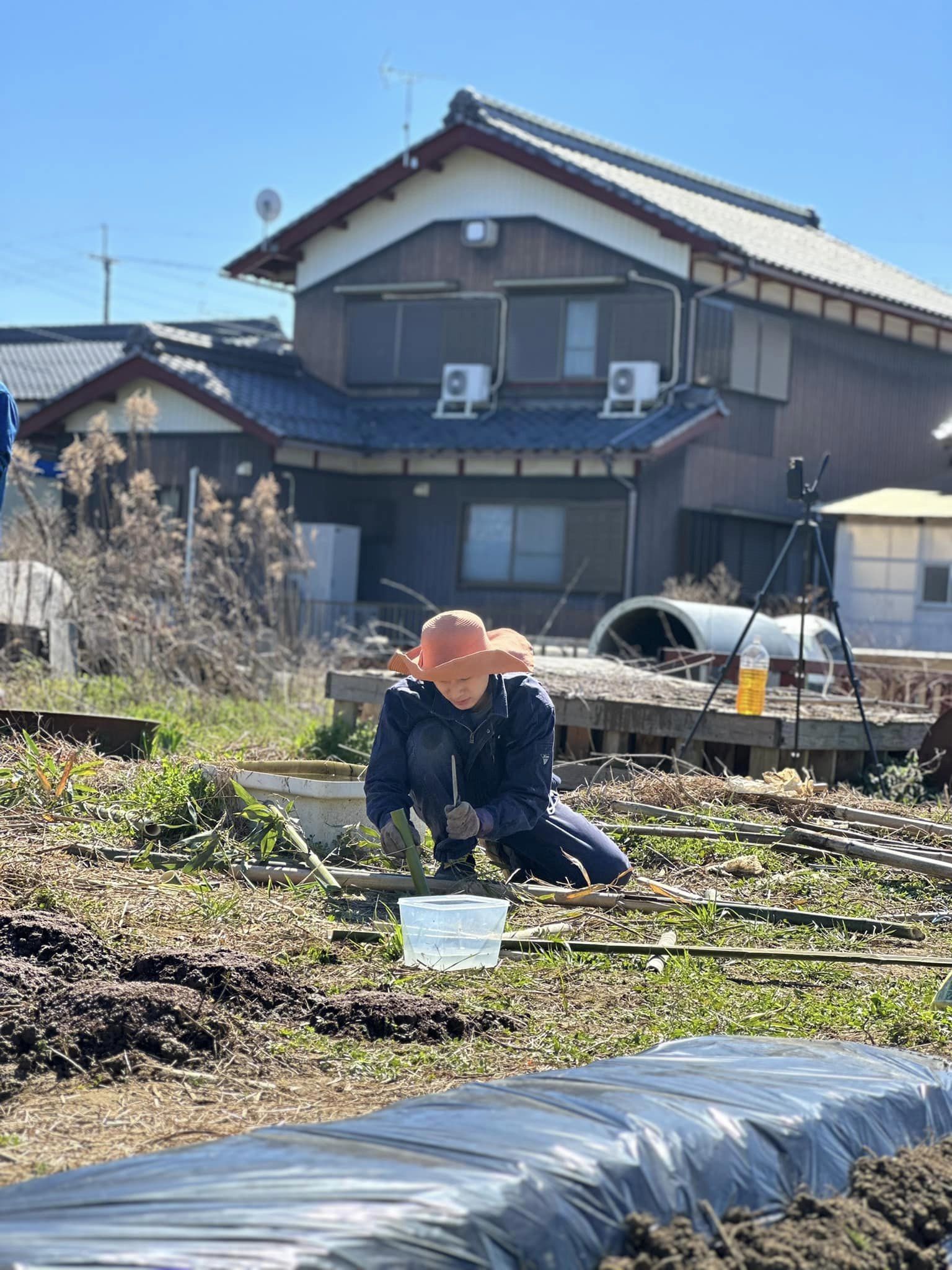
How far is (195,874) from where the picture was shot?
5.53 meters

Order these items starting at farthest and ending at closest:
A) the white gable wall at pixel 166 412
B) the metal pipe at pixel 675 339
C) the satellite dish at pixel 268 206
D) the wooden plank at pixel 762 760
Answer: the satellite dish at pixel 268 206 < the white gable wall at pixel 166 412 < the metal pipe at pixel 675 339 < the wooden plank at pixel 762 760

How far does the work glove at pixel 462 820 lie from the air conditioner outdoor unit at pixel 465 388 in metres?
16.3

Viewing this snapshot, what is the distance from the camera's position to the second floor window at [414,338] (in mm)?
21516

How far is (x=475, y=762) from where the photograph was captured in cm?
552

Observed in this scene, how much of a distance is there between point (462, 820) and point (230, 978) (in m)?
1.45

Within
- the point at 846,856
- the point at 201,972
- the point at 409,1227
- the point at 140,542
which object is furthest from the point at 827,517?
the point at 409,1227

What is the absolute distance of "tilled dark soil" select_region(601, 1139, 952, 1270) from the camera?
2238mm

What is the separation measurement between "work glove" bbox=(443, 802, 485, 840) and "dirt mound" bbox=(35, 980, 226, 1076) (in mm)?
1614

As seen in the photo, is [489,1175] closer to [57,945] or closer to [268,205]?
[57,945]

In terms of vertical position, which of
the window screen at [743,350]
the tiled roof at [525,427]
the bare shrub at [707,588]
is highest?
the window screen at [743,350]

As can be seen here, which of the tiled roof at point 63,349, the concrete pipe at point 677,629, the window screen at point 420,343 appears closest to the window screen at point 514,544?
the window screen at point 420,343

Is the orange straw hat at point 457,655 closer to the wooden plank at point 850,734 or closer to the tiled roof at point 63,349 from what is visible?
the wooden plank at point 850,734

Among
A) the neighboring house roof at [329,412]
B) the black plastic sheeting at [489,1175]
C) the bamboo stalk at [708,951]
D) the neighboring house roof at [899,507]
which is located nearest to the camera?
the black plastic sheeting at [489,1175]

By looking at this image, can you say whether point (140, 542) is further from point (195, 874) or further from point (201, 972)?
point (201, 972)
